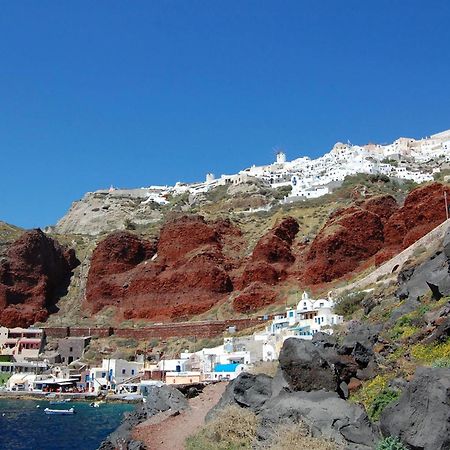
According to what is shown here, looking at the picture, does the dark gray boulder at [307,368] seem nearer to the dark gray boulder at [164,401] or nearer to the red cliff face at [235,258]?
the dark gray boulder at [164,401]

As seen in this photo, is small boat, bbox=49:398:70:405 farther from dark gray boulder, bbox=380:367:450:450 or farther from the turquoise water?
dark gray boulder, bbox=380:367:450:450

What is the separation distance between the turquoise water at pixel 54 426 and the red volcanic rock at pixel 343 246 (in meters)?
23.8

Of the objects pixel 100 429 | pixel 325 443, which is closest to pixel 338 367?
pixel 325 443

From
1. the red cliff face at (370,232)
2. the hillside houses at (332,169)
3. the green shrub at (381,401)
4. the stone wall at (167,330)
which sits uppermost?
the hillside houses at (332,169)

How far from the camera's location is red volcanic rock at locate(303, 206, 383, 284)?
58.2 m

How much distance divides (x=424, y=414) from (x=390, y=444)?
820 mm

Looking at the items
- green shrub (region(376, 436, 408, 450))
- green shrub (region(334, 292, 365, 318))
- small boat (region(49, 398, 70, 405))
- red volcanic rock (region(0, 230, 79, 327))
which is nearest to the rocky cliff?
red volcanic rock (region(0, 230, 79, 327))

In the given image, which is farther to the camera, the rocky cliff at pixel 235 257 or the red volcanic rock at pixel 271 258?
the red volcanic rock at pixel 271 258

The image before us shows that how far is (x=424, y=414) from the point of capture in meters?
9.93

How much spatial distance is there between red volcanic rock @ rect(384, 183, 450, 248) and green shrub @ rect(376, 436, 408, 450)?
43942 mm

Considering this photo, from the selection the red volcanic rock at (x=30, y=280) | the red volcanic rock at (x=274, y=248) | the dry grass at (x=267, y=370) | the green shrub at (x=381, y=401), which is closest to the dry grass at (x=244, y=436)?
the green shrub at (x=381, y=401)

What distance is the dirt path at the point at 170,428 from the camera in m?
17.4

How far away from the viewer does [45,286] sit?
7025 centimetres

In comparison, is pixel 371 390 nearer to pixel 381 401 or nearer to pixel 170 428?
pixel 381 401
